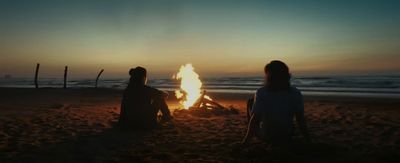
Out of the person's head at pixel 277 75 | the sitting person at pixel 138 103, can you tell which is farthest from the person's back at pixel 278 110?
the sitting person at pixel 138 103

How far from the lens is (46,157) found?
6.80 metres

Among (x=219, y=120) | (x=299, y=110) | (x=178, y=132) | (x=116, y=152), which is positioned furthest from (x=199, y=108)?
(x=299, y=110)

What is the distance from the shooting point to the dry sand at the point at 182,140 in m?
6.55

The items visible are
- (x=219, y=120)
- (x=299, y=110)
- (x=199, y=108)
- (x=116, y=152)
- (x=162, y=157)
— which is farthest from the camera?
(x=199, y=108)

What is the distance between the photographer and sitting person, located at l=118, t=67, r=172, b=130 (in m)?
9.94

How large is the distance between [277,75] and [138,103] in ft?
15.9

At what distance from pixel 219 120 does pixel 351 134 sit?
4416 millimetres

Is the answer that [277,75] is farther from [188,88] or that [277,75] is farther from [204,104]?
[188,88]

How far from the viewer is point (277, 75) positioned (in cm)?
614

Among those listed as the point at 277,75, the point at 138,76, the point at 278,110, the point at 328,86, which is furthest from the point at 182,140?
the point at 328,86

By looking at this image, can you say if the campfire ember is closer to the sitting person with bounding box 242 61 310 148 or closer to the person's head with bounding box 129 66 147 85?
the person's head with bounding box 129 66 147 85

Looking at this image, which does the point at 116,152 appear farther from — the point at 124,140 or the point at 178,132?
the point at 178,132

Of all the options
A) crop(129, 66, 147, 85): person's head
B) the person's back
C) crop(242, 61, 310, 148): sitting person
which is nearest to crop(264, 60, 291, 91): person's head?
crop(242, 61, 310, 148): sitting person

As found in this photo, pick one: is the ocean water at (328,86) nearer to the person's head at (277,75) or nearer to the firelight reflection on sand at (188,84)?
the firelight reflection on sand at (188,84)
